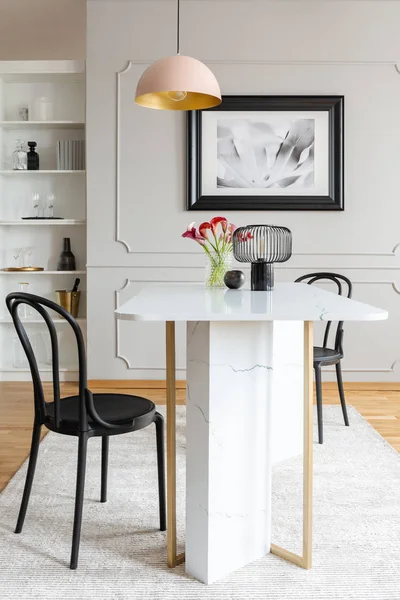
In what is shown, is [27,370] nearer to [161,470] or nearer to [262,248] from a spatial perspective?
[262,248]

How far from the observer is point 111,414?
2.01 meters

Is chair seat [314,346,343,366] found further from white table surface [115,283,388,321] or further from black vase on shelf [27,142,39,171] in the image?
black vase on shelf [27,142,39,171]

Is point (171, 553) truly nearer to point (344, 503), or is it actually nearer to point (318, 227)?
point (344, 503)

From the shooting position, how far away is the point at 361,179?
173 inches

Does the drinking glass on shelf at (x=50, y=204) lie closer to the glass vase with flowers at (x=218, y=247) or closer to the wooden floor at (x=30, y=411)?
A: the wooden floor at (x=30, y=411)

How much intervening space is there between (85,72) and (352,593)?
12.7 feet

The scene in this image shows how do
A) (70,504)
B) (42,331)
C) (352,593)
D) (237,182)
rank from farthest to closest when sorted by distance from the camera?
(42,331) → (237,182) → (70,504) → (352,593)

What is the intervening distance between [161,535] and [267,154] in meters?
2.92

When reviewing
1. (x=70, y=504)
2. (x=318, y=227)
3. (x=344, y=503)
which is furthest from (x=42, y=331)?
(x=344, y=503)

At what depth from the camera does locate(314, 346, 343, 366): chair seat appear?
3.09 meters

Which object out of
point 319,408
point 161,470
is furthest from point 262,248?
point 161,470

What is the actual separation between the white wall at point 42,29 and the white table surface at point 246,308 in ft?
10.4

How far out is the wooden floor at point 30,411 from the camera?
300cm

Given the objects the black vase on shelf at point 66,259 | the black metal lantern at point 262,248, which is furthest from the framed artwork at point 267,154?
the black metal lantern at point 262,248
